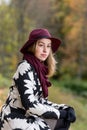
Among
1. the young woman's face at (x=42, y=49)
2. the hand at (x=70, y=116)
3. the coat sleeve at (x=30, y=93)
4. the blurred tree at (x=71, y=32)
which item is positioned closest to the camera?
the coat sleeve at (x=30, y=93)

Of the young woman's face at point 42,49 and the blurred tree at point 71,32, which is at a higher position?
the young woman's face at point 42,49

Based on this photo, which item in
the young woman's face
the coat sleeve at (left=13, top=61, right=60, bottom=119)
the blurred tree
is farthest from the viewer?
the blurred tree

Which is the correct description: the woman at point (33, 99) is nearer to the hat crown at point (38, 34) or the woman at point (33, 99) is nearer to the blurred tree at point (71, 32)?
the hat crown at point (38, 34)

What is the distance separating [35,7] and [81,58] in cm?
1007

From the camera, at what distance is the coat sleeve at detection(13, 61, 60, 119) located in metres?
4.69

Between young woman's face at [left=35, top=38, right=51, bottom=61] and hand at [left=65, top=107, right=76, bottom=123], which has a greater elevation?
young woman's face at [left=35, top=38, right=51, bottom=61]

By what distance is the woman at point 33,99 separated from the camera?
4.72 metres

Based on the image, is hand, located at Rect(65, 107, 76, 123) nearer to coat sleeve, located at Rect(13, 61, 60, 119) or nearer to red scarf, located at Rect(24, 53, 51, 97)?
coat sleeve, located at Rect(13, 61, 60, 119)

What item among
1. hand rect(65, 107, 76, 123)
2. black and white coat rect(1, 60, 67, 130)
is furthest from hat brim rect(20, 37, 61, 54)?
hand rect(65, 107, 76, 123)

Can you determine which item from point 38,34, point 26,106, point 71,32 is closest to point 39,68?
point 38,34

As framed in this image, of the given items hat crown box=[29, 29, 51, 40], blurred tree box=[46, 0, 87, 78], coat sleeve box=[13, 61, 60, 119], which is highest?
hat crown box=[29, 29, 51, 40]

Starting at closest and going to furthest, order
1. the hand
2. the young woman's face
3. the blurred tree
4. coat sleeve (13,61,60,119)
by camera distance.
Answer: coat sleeve (13,61,60,119) < the hand < the young woman's face < the blurred tree

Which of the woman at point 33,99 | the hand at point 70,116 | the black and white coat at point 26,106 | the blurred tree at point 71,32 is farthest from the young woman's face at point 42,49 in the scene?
the blurred tree at point 71,32

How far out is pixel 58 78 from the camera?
157 ft
